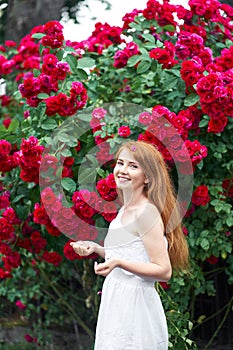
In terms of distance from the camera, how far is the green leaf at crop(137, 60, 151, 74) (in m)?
3.88

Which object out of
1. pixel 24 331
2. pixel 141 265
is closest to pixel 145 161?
pixel 141 265

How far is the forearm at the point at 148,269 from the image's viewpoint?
7.60 feet

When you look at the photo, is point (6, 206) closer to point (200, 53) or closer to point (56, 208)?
point (56, 208)

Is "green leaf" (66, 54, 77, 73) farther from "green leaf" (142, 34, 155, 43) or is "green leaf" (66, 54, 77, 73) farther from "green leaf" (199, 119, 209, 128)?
"green leaf" (199, 119, 209, 128)

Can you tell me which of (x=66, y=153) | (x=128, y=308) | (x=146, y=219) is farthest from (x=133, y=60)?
(x=128, y=308)

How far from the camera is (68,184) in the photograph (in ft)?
11.3

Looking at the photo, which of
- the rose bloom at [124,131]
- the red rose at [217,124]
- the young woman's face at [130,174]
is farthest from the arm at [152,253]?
the red rose at [217,124]

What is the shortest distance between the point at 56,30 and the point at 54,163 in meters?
0.80

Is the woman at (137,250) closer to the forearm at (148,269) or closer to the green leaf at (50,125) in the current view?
the forearm at (148,269)

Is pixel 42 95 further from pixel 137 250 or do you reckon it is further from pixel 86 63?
pixel 137 250

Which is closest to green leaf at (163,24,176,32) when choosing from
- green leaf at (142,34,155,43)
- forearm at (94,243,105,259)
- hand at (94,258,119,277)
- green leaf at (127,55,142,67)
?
green leaf at (142,34,155,43)

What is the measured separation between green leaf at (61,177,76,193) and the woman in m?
0.88

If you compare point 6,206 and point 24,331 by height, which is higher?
point 6,206

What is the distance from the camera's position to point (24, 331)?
5.74 m
